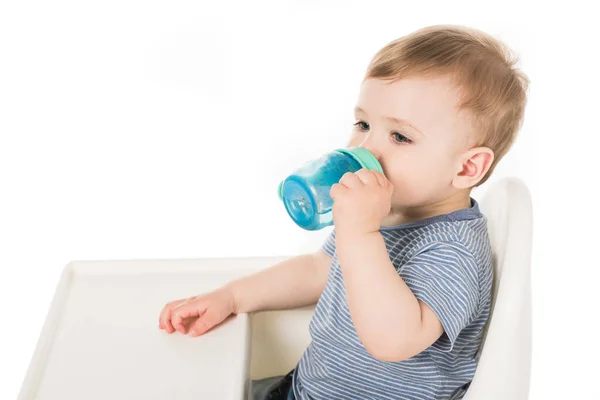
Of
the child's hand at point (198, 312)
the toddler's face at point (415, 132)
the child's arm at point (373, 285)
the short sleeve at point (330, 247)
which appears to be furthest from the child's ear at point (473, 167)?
the child's hand at point (198, 312)

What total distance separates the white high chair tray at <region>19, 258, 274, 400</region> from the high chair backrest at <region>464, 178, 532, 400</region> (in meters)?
0.27

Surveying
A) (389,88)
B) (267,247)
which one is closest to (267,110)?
(267,247)

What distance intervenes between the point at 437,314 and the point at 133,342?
0.37 meters

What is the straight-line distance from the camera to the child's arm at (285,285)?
1.20 m

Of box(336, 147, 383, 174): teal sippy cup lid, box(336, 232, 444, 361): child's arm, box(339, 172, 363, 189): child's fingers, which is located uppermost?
box(336, 147, 383, 174): teal sippy cup lid

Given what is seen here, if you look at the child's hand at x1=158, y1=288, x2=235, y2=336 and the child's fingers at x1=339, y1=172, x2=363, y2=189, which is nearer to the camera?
the child's fingers at x1=339, y1=172, x2=363, y2=189

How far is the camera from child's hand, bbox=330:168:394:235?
990 mm

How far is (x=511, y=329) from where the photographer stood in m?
0.96

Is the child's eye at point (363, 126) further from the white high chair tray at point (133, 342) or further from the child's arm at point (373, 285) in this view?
the white high chair tray at point (133, 342)

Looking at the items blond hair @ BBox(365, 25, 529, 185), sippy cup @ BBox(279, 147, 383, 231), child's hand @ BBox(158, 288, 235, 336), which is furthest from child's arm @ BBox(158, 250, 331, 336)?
blond hair @ BBox(365, 25, 529, 185)

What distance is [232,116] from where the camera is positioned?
6.78 feet

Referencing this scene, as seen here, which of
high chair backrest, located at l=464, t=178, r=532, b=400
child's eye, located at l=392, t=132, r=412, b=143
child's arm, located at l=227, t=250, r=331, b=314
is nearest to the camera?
high chair backrest, located at l=464, t=178, r=532, b=400

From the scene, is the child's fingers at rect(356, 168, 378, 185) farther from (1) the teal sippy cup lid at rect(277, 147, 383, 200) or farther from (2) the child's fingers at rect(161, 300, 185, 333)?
(2) the child's fingers at rect(161, 300, 185, 333)

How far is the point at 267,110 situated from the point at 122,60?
36 centimetres
